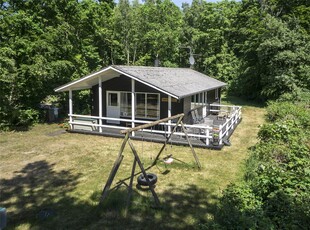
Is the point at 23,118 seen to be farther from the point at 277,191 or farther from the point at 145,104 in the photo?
the point at 277,191

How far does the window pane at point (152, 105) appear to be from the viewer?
48.1ft

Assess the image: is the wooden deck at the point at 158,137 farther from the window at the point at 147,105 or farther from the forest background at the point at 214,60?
the forest background at the point at 214,60

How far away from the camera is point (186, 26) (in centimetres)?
4175

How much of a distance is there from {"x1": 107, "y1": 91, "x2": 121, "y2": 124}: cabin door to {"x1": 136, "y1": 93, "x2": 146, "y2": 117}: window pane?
130 centimetres

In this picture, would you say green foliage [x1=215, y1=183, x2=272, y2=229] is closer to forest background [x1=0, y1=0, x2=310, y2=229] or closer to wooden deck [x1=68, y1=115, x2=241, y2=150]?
forest background [x1=0, y1=0, x2=310, y2=229]

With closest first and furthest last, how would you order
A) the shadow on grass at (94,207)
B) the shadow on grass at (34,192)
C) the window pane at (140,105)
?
the shadow on grass at (94,207) → the shadow on grass at (34,192) → the window pane at (140,105)

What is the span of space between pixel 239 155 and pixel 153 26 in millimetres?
30859

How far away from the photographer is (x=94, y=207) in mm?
6680

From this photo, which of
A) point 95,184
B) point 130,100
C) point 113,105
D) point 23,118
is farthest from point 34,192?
point 23,118

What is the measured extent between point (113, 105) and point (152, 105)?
2618 millimetres

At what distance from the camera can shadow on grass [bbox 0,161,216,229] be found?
599 centimetres

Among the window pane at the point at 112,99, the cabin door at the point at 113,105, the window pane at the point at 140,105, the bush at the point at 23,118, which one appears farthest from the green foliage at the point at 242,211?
the bush at the point at 23,118

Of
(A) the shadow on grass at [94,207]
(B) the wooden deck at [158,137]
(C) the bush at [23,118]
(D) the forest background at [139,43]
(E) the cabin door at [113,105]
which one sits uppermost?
(D) the forest background at [139,43]

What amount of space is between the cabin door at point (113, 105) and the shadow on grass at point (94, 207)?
7.87 metres
